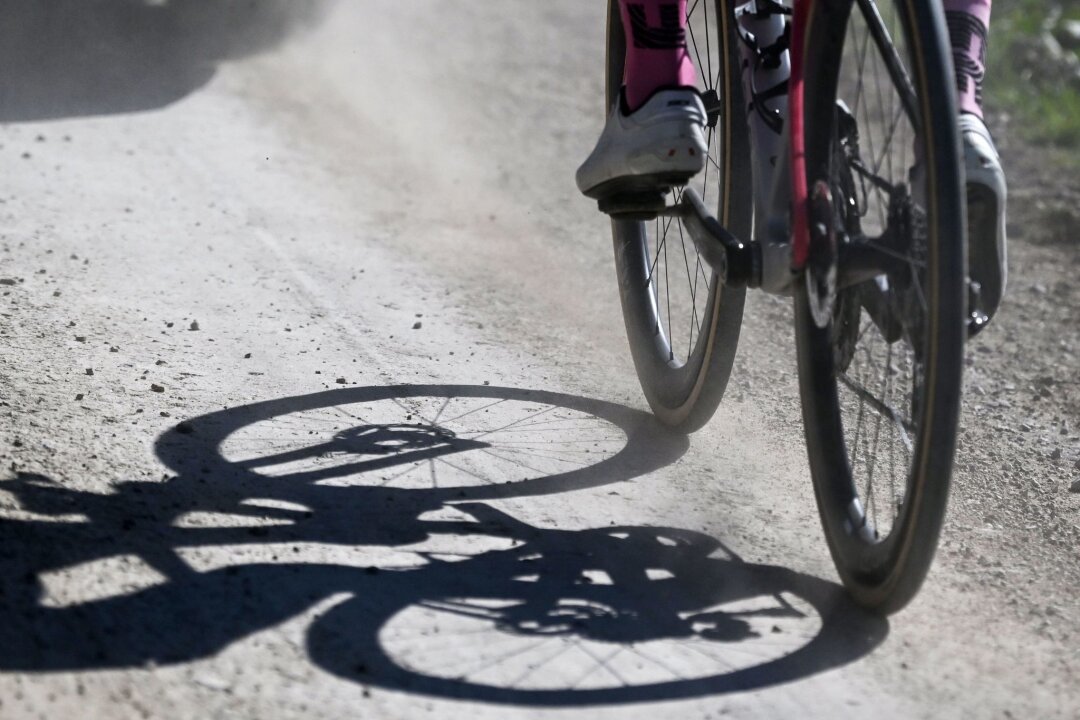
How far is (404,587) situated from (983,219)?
129 cm

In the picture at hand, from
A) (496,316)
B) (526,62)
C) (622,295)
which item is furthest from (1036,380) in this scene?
(526,62)

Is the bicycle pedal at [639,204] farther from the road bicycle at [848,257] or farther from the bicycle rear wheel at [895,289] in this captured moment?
the bicycle rear wheel at [895,289]

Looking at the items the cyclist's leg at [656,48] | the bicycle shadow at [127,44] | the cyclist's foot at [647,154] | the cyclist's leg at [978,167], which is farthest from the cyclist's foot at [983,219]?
the bicycle shadow at [127,44]

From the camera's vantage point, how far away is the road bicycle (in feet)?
7.32

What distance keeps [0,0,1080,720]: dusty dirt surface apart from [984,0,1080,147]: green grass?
101 centimetres

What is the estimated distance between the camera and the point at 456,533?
2.83 meters

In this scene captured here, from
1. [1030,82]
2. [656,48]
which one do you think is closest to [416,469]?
[656,48]

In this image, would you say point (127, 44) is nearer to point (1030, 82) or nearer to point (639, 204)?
A: point (639, 204)

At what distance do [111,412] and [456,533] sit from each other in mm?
973

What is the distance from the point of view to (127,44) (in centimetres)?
700

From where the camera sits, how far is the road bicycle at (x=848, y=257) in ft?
7.32

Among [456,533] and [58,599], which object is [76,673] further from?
[456,533]

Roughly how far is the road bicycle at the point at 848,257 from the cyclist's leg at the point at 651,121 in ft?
0.22

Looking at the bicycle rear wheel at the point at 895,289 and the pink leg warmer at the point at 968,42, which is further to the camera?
the pink leg warmer at the point at 968,42
